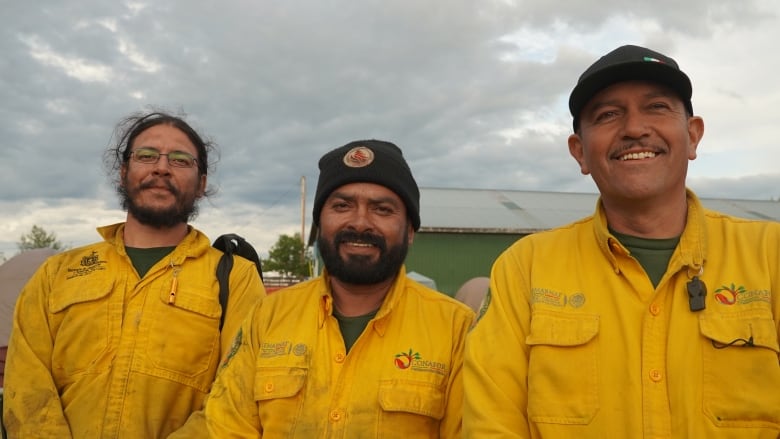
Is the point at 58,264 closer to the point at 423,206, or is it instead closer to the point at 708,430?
the point at 708,430

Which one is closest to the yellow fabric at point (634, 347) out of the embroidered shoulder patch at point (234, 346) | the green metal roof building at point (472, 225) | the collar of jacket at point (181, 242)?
the embroidered shoulder patch at point (234, 346)

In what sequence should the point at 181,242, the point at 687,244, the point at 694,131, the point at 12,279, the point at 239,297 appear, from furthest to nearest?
the point at 12,279 < the point at 181,242 < the point at 239,297 < the point at 694,131 < the point at 687,244

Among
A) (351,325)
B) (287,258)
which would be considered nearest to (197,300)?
(351,325)

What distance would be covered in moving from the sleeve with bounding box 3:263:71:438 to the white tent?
13.7ft

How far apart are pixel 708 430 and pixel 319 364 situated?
58.3 inches

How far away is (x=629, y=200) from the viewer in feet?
6.91

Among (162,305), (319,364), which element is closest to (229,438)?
(319,364)

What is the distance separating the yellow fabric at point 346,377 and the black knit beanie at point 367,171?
0.45m

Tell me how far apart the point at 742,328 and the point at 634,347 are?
1.08 feet

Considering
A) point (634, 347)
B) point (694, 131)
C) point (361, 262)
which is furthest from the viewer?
point (361, 262)

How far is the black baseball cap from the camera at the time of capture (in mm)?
2059

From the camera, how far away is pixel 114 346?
9.55 ft

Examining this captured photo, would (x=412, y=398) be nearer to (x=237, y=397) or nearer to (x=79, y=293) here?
(x=237, y=397)

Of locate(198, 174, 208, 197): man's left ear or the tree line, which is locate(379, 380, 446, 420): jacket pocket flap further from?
the tree line
